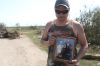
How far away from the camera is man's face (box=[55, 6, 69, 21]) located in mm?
3064

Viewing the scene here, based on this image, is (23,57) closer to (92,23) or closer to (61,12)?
(92,23)

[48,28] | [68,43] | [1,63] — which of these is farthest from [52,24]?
[1,63]

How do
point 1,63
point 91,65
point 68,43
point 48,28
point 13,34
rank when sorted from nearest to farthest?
point 68,43, point 48,28, point 91,65, point 1,63, point 13,34

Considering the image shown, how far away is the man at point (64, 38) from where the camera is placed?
3016 millimetres

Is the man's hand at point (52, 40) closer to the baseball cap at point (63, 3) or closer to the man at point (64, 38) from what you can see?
the man at point (64, 38)

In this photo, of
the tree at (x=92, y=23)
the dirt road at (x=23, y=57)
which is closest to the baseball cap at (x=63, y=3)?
the dirt road at (x=23, y=57)

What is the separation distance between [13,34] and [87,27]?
14.5 m

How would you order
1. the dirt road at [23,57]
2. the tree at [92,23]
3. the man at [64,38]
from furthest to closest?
the tree at [92,23] → the dirt road at [23,57] → the man at [64,38]

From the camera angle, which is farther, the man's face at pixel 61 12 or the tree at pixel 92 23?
the tree at pixel 92 23

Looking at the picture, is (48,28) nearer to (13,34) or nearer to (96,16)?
(96,16)

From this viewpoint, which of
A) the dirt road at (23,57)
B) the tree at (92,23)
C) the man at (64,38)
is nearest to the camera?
the man at (64,38)

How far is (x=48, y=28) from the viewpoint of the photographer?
10.6ft

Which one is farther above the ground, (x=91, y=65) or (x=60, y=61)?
(x=60, y=61)

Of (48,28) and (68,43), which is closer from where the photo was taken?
(68,43)
